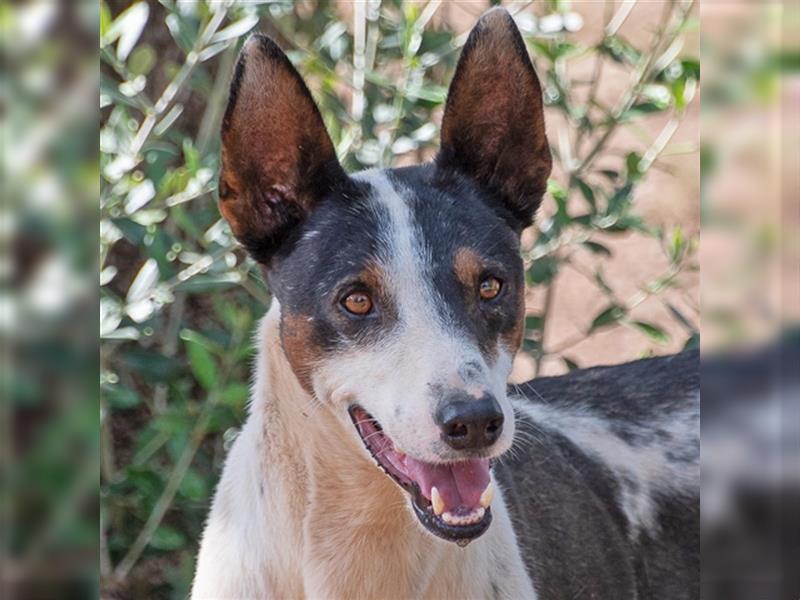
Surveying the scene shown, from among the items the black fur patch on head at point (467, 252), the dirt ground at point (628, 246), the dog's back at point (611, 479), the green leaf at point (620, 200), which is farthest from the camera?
the dirt ground at point (628, 246)

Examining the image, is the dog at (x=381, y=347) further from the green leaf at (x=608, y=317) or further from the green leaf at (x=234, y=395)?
the green leaf at (x=608, y=317)

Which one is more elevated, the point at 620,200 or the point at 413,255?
the point at 413,255

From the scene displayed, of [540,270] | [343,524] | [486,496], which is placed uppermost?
[486,496]

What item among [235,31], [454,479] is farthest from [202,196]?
[454,479]

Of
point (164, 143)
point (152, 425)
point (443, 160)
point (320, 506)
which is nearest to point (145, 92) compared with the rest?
point (164, 143)

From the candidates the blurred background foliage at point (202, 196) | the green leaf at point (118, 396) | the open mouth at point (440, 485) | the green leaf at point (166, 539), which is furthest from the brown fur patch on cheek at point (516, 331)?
the green leaf at point (166, 539)

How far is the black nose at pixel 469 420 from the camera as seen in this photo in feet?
8.22

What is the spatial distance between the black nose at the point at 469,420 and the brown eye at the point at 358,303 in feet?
Result: 1.12

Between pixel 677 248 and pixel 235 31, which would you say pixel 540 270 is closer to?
pixel 677 248

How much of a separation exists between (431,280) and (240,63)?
63 centimetres

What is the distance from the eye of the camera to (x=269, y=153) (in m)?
2.95

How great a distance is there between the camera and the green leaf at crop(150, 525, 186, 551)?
435cm

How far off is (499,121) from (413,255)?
48 centimetres

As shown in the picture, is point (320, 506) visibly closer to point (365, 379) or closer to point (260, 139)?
point (365, 379)
